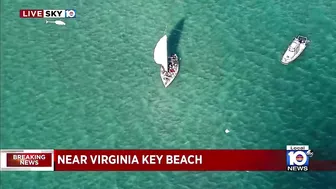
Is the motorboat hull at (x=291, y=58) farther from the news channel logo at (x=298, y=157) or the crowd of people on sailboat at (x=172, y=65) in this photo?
the crowd of people on sailboat at (x=172, y=65)

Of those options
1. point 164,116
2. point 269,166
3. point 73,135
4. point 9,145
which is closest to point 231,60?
point 164,116

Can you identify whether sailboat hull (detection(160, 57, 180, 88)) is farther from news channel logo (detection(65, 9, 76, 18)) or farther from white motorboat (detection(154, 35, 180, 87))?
news channel logo (detection(65, 9, 76, 18))

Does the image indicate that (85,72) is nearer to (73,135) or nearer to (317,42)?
(73,135)

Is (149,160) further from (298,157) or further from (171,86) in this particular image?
(298,157)

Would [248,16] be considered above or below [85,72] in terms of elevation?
above

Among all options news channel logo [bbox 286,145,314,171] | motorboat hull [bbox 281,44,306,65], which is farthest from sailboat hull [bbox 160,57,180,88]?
news channel logo [bbox 286,145,314,171]

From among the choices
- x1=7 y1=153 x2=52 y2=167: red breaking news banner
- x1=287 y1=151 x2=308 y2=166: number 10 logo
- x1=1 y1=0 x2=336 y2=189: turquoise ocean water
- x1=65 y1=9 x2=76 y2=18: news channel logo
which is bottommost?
x1=287 y1=151 x2=308 y2=166: number 10 logo
